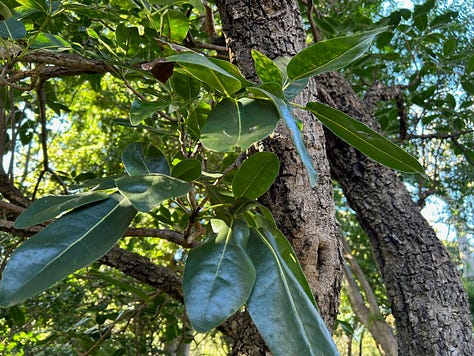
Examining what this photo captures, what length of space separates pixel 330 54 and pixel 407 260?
874mm

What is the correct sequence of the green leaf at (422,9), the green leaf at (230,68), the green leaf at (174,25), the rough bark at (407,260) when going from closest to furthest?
the green leaf at (230,68)
the green leaf at (174,25)
the rough bark at (407,260)
the green leaf at (422,9)

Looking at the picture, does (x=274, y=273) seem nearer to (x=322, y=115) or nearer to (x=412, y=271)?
(x=322, y=115)

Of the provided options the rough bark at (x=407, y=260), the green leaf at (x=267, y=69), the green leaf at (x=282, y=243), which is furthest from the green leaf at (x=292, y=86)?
the rough bark at (x=407, y=260)

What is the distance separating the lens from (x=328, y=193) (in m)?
0.72

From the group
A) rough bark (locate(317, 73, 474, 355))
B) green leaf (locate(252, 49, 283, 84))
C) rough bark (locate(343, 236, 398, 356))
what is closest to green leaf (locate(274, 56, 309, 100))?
green leaf (locate(252, 49, 283, 84))

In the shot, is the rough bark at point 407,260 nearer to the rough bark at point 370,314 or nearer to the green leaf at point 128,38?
the green leaf at point 128,38

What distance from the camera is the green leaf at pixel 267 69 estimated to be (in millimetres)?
513

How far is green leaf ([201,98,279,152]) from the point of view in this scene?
41 centimetres

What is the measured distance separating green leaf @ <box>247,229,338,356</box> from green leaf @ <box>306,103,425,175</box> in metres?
0.14

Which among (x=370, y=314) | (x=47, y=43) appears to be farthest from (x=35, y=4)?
(x=370, y=314)

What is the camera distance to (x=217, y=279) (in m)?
0.41

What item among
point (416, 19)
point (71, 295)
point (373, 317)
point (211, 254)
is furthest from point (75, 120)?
point (211, 254)

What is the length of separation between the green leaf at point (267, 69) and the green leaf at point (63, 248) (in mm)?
179

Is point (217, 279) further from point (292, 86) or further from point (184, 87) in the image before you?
point (184, 87)
